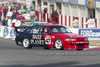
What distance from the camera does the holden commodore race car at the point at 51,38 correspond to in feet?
55.8

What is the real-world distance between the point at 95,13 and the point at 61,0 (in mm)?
5428

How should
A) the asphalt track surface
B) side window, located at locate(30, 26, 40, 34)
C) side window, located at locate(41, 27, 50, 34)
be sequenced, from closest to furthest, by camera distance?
1. the asphalt track surface
2. side window, located at locate(41, 27, 50, 34)
3. side window, located at locate(30, 26, 40, 34)

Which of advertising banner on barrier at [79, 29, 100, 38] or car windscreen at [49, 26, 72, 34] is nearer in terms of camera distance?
car windscreen at [49, 26, 72, 34]

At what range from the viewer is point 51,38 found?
17609mm

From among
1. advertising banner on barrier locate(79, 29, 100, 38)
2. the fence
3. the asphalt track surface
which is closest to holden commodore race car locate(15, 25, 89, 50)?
the asphalt track surface

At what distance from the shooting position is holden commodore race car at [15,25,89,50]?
17.0 m

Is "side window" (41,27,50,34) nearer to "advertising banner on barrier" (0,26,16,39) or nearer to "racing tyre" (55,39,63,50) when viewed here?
"racing tyre" (55,39,63,50)

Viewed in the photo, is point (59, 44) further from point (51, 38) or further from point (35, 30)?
point (35, 30)

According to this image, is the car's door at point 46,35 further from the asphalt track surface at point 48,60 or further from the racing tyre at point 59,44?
the asphalt track surface at point 48,60

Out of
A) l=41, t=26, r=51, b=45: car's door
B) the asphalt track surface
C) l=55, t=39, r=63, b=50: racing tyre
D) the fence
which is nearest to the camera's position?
the asphalt track surface

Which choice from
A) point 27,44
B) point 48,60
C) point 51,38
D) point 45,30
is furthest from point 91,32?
point 48,60

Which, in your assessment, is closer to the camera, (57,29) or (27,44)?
(57,29)

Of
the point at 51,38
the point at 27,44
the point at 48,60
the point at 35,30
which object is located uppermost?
the point at 35,30

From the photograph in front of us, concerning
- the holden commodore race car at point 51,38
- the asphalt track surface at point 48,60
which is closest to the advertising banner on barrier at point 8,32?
the holden commodore race car at point 51,38
